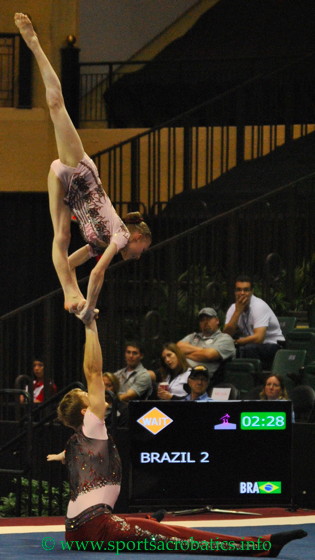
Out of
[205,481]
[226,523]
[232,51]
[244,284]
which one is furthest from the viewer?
[232,51]

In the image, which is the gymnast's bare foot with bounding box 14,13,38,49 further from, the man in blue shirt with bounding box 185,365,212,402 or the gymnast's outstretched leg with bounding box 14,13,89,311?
the man in blue shirt with bounding box 185,365,212,402

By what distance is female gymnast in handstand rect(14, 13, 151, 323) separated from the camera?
669 cm

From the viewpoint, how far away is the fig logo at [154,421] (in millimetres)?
9555

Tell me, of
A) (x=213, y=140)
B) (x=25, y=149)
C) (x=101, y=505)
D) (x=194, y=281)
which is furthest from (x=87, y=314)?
(x=25, y=149)

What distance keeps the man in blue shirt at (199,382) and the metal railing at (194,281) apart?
138 cm

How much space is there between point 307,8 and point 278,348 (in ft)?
26.3

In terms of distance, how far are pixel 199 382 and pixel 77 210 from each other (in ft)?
11.6

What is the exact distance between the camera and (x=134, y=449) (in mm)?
9586

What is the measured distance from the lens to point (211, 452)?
9617 millimetres

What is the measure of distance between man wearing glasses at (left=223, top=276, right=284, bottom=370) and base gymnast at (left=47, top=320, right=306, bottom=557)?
4037 millimetres

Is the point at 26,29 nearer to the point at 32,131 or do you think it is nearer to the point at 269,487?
the point at 269,487

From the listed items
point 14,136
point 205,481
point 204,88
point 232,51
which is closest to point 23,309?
point 205,481

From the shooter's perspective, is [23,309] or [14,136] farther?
[14,136]

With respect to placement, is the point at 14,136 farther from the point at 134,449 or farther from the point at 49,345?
the point at 134,449
